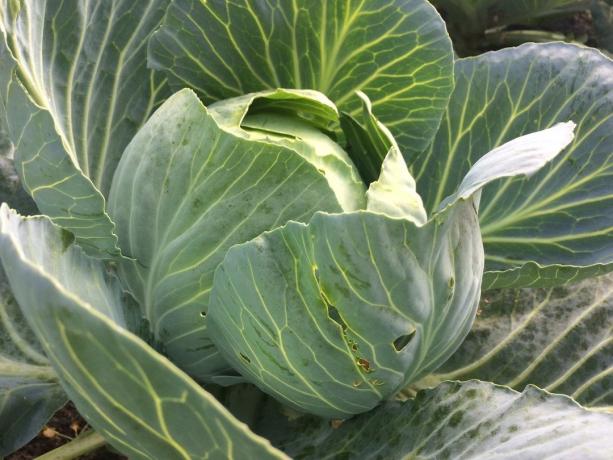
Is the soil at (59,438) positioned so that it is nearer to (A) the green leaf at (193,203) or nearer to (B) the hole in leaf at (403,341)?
(A) the green leaf at (193,203)

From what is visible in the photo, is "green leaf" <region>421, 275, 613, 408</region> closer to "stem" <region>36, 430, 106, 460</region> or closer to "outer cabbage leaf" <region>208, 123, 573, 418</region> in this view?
"outer cabbage leaf" <region>208, 123, 573, 418</region>

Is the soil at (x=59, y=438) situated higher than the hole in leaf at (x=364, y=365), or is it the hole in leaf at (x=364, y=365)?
the hole in leaf at (x=364, y=365)

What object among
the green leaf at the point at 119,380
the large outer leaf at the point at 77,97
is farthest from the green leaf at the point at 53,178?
the green leaf at the point at 119,380

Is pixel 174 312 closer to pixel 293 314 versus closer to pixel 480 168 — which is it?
pixel 293 314

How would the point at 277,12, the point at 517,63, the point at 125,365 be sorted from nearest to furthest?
the point at 125,365 → the point at 277,12 → the point at 517,63

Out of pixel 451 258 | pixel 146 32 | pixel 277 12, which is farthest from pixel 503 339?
pixel 146 32

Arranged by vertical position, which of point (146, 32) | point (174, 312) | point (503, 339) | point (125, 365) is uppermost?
point (146, 32)

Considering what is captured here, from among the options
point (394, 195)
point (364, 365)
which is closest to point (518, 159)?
point (394, 195)
